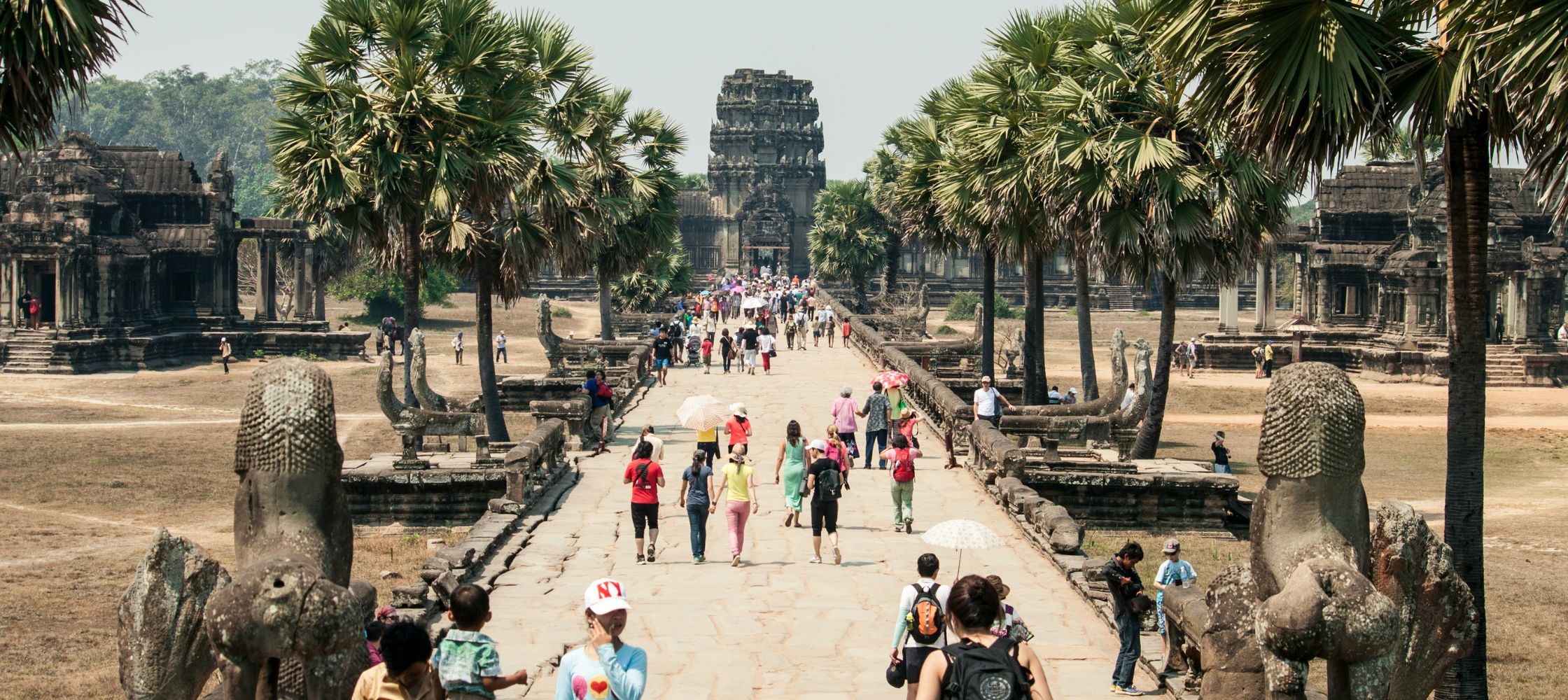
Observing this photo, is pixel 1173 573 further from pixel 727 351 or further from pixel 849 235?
pixel 849 235

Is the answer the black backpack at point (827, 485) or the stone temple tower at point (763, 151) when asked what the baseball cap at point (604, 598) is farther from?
the stone temple tower at point (763, 151)

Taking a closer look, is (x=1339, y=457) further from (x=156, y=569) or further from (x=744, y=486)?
(x=744, y=486)

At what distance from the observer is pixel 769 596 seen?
14.1m

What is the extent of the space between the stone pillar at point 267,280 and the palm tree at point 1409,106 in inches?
1795

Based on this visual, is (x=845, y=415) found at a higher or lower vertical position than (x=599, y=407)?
higher

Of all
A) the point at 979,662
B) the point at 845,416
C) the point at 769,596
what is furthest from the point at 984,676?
the point at 845,416

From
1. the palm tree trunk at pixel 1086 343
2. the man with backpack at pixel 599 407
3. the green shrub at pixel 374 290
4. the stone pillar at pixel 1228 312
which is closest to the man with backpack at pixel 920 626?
the man with backpack at pixel 599 407

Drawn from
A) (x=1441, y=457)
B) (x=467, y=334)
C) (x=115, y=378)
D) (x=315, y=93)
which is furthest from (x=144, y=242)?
(x=1441, y=457)

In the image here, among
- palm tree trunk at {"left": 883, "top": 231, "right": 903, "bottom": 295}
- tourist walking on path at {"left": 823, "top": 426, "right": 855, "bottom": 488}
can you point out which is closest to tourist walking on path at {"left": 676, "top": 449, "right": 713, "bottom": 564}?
tourist walking on path at {"left": 823, "top": 426, "right": 855, "bottom": 488}

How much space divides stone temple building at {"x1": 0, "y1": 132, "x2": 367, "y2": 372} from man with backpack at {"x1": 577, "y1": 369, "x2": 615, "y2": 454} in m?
25.1

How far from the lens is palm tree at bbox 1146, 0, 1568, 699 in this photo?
10.7 meters

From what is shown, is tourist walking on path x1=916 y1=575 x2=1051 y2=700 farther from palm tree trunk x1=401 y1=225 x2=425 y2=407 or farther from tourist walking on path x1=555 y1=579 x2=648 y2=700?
palm tree trunk x1=401 y1=225 x2=425 y2=407

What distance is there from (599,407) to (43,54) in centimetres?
1470

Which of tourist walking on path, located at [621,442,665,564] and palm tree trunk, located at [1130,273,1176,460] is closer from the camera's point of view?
tourist walking on path, located at [621,442,665,564]
